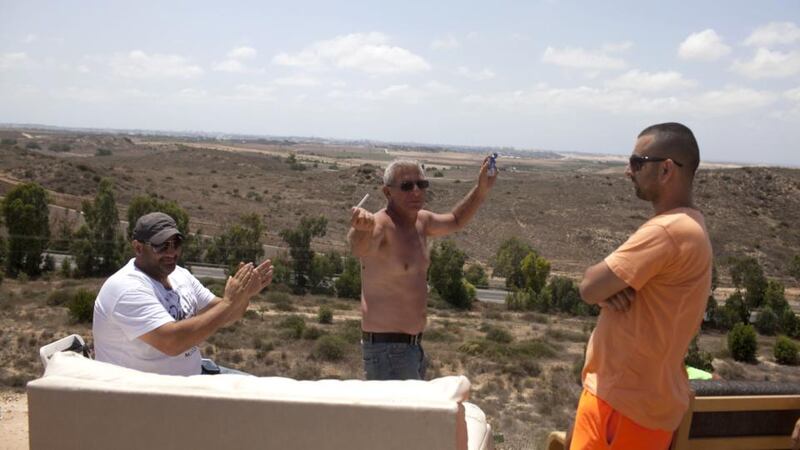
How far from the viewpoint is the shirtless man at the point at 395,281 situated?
12.4 feet

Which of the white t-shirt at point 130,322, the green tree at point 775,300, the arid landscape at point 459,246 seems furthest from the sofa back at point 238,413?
the green tree at point 775,300

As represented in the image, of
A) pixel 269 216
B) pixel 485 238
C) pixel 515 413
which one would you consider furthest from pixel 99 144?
pixel 515 413

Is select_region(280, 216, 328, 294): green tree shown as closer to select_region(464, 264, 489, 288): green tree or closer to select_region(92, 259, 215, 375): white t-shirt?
select_region(464, 264, 489, 288): green tree

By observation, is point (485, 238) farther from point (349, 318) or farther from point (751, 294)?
point (349, 318)

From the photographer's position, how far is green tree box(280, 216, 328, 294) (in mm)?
32594

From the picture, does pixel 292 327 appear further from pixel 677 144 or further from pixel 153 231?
pixel 677 144

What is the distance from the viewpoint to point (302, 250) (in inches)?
1325

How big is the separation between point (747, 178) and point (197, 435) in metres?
75.9

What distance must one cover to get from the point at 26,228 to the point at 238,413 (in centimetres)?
Result: 3123

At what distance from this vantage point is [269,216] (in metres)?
55.1

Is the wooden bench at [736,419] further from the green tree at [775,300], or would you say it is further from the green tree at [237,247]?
the green tree at [237,247]

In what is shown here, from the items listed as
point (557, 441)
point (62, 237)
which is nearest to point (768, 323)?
point (557, 441)

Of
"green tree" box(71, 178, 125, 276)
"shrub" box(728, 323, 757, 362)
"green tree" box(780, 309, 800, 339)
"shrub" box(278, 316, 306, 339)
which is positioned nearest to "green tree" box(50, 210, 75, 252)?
"green tree" box(71, 178, 125, 276)

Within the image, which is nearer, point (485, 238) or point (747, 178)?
point (485, 238)
